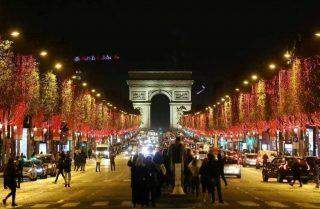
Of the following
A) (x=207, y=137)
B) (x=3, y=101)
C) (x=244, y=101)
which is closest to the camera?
(x=3, y=101)

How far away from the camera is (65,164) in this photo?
1871 inches

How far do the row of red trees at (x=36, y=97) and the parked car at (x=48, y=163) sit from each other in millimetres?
4499

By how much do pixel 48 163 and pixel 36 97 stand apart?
11855 mm

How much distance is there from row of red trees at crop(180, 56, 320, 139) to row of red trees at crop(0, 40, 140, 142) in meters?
22.4

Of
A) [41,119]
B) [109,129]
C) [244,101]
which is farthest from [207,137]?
[41,119]

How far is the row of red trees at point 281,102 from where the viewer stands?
66.3 meters

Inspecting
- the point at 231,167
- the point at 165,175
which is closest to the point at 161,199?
the point at 165,175

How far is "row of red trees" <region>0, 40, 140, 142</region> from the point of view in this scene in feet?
198

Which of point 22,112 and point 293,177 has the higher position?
point 22,112

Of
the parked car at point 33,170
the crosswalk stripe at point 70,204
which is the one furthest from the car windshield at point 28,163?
the crosswalk stripe at point 70,204

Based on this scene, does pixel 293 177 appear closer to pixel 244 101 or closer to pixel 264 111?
pixel 264 111

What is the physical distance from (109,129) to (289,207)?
140235 mm

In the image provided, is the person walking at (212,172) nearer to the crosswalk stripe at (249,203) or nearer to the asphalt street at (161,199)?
the asphalt street at (161,199)

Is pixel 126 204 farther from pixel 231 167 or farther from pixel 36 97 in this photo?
pixel 36 97
